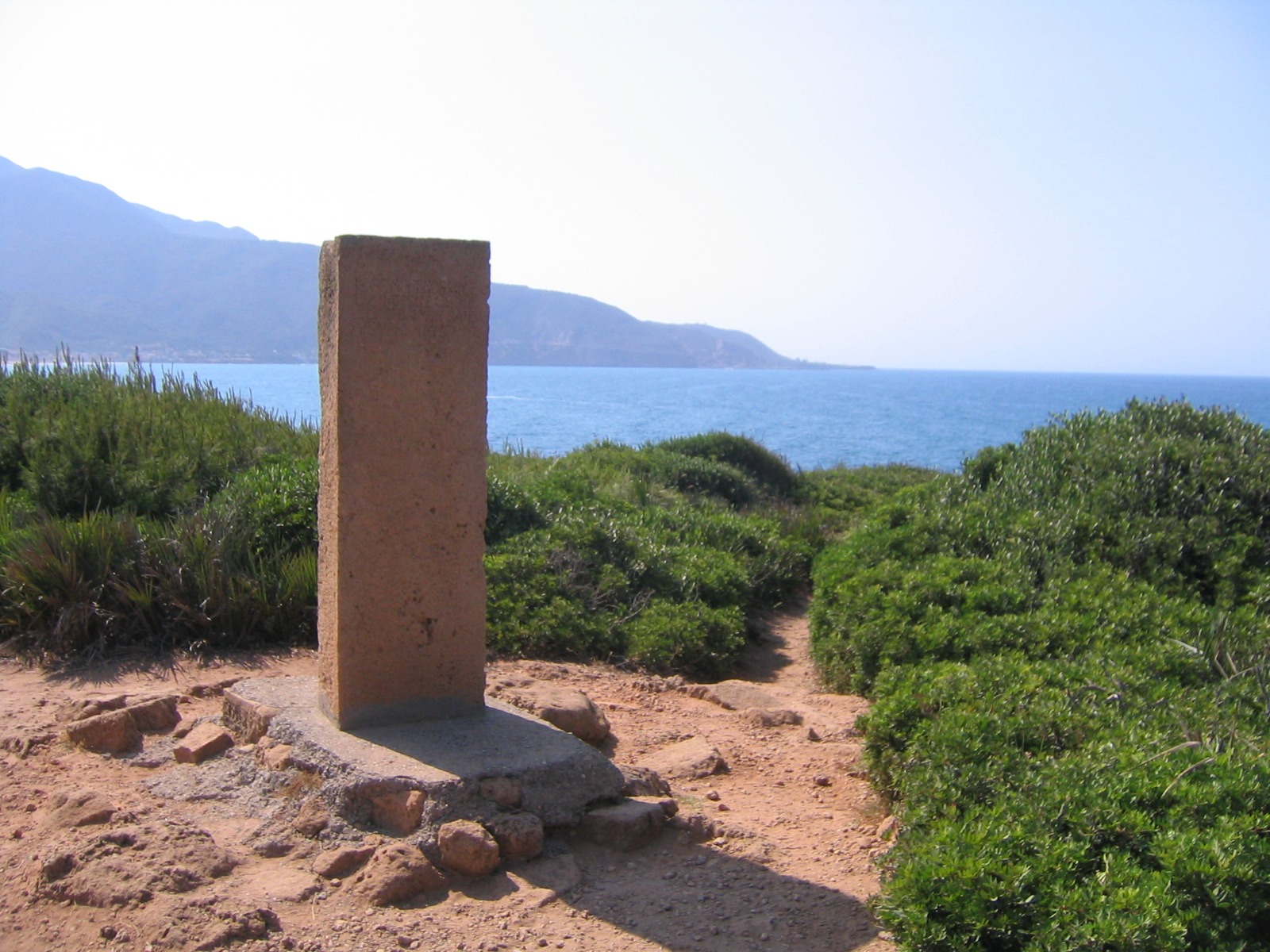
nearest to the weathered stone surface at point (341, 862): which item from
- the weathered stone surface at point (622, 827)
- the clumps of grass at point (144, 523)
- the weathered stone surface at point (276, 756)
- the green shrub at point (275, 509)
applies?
the weathered stone surface at point (276, 756)

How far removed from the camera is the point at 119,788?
4.30m

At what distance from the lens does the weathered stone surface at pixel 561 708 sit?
5172mm

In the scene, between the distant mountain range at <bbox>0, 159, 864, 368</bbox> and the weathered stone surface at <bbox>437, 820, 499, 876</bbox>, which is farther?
the distant mountain range at <bbox>0, 159, 864, 368</bbox>

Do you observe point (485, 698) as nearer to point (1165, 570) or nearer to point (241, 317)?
point (1165, 570)

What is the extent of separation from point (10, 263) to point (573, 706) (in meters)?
105

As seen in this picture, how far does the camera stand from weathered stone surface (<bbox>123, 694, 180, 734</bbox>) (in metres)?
4.90

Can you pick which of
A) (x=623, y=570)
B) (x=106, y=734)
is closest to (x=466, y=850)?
(x=106, y=734)

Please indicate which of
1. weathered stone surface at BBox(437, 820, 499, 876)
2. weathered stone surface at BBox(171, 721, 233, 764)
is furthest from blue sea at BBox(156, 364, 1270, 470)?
weathered stone surface at BBox(437, 820, 499, 876)

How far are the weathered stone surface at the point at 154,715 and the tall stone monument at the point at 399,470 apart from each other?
3.04 feet

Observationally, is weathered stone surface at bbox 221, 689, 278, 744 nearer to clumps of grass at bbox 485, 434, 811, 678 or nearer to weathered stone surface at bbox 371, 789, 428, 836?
weathered stone surface at bbox 371, 789, 428, 836

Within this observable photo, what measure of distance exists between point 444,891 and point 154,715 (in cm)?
209

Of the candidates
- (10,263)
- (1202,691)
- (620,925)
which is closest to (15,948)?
(620,925)

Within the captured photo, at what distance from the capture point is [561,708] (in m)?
5.22

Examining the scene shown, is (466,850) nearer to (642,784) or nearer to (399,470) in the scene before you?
(642,784)
